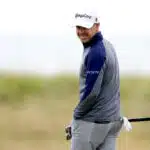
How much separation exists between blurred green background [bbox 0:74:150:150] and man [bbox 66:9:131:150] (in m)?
4.14

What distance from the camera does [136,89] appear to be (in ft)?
47.6

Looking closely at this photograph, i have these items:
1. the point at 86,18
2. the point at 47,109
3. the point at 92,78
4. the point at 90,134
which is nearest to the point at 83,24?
the point at 86,18

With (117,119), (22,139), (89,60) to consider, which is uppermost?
(89,60)

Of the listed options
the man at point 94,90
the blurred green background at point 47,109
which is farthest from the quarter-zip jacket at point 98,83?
the blurred green background at point 47,109

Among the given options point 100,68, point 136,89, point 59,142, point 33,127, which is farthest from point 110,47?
point 136,89

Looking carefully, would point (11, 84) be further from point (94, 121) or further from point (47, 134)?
point (94, 121)

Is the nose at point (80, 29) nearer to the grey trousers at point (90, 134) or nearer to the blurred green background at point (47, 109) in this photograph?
the grey trousers at point (90, 134)

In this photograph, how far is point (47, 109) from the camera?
1338cm

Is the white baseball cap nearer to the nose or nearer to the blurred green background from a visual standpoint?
the nose

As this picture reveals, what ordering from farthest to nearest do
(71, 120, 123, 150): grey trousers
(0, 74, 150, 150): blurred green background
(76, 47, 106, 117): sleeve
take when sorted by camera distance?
(0, 74, 150, 150): blurred green background, (71, 120, 123, 150): grey trousers, (76, 47, 106, 117): sleeve

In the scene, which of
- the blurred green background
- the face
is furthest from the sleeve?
the blurred green background

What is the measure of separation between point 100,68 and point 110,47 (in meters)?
0.23

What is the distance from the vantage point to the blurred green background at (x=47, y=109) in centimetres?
1125

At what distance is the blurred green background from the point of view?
11.2m
